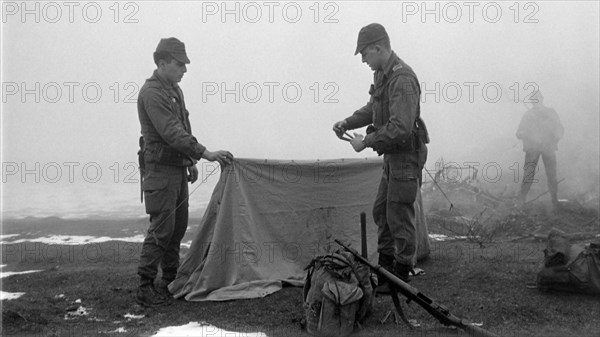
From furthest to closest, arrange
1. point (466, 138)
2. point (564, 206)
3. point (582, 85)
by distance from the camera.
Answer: point (466, 138) < point (582, 85) < point (564, 206)

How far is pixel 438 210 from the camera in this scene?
9.77m

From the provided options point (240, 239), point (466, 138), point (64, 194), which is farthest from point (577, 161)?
point (64, 194)

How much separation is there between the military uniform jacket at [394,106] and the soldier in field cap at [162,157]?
58.3 inches

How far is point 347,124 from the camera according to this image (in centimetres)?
508

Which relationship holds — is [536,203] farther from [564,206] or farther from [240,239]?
[240,239]

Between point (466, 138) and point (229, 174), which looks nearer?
point (229, 174)

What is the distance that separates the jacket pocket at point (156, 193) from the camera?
4508 mm

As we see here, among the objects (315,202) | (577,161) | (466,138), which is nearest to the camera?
(315,202)

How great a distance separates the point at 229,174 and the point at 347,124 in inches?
50.9

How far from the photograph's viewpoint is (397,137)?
412 centimetres

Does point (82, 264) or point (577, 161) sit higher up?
point (577, 161)

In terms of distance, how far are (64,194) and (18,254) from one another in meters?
10.6

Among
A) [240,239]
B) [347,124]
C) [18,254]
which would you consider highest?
[347,124]

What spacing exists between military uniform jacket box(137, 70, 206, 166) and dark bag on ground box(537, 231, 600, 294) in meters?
3.13
